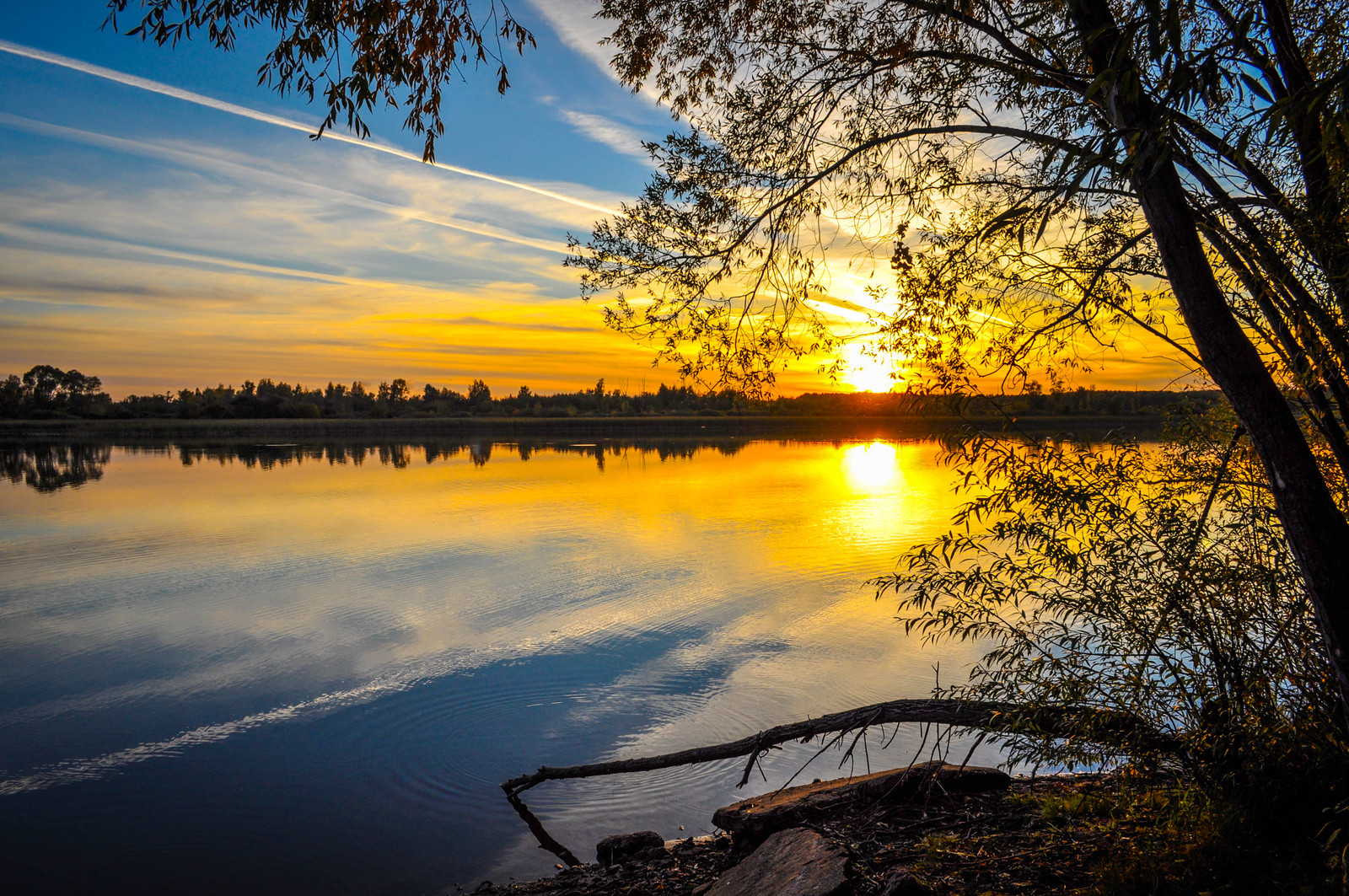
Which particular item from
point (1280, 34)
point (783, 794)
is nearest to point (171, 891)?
point (783, 794)

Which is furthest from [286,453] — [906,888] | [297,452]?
[906,888]

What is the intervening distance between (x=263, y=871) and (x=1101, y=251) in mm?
6580

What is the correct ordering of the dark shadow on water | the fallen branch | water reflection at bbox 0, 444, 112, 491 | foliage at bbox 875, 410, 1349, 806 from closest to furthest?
foliage at bbox 875, 410, 1349, 806
the fallen branch
water reflection at bbox 0, 444, 112, 491
the dark shadow on water

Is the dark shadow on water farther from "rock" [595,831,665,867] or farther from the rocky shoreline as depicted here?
"rock" [595,831,665,867]

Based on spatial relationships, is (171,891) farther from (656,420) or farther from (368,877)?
(656,420)

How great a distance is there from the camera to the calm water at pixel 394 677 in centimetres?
508

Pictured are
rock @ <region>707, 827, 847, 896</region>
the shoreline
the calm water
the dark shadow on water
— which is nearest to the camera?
rock @ <region>707, 827, 847, 896</region>

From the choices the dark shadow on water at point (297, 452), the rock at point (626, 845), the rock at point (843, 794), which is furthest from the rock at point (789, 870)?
the dark shadow on water at point (297, 452)

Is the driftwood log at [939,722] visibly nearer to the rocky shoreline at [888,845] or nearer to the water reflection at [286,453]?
the rocky shoreline at [888,845]

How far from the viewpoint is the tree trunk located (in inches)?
115

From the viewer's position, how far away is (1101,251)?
4.66 m

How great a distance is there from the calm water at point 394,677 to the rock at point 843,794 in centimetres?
76

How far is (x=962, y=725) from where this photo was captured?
Result: 4.53m

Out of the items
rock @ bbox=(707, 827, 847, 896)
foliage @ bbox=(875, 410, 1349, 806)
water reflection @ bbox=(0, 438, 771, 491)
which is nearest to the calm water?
rock @ bbox=(707, 827, 847, 896)
